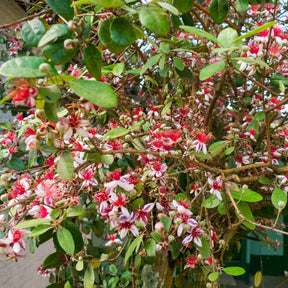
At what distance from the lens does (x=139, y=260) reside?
1133 millimetres

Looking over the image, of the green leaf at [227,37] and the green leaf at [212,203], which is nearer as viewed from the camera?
the green leaf at [227,37]

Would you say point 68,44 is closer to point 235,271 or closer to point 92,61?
point 92,61

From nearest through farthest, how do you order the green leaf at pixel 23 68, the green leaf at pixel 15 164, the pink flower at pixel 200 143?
the green leaf at pixel 23 68, the pink flower at pixel 200 143, the green leaf at pixel 15 164

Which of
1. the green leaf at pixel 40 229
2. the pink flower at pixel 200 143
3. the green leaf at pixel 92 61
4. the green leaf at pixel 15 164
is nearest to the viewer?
the green leaf at pixel 92 61

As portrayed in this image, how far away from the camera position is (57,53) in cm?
48

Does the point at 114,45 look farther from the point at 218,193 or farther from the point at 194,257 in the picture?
the point at 194,257

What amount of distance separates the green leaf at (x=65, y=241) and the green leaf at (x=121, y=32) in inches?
16.9

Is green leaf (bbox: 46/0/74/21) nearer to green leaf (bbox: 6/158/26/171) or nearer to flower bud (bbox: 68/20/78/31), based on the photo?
flower bud (bbox: 68/20/78/31)

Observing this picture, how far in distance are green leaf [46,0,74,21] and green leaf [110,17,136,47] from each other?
11 cm

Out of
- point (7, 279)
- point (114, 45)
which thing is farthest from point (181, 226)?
point (7, 279)

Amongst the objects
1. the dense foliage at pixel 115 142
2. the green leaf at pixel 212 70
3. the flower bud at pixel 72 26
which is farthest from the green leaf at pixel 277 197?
the flower bud at pixel 72 26

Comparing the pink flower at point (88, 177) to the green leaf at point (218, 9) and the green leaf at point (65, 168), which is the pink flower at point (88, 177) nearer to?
the green leaf at point (65, 168)

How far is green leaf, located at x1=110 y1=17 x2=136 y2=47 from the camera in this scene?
48 cm

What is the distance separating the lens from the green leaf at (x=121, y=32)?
1.58 feet
